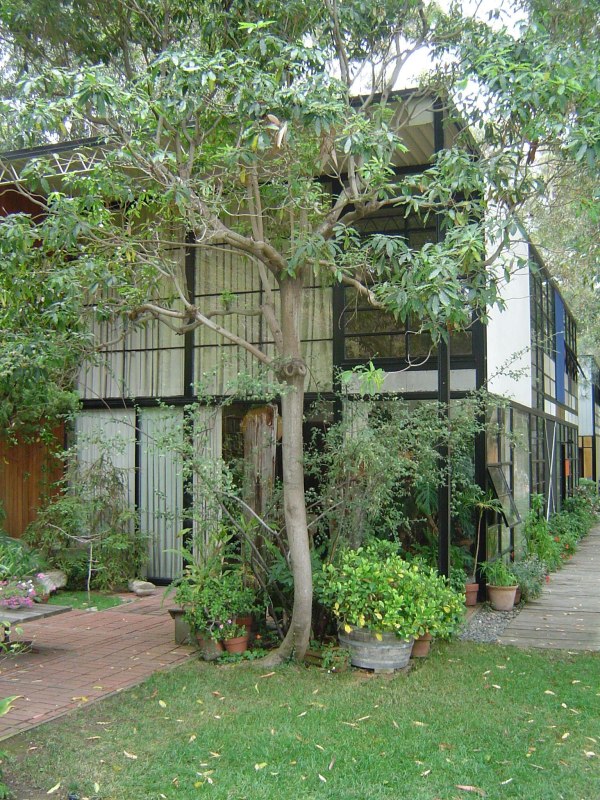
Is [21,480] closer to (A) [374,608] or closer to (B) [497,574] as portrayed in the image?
(B) [497,574]

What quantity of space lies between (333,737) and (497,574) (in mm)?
4172

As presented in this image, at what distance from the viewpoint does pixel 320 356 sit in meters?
8.98

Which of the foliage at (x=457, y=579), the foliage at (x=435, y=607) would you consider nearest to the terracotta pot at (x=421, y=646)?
the foliage at (x=435, y=607)

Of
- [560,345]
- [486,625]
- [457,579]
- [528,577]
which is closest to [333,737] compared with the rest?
[486,625]

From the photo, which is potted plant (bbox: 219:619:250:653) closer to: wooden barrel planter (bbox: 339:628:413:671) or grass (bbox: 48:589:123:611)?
wooden barrel planter (bbox: 339:628:413:671)

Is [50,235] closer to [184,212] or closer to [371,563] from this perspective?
[184,212]

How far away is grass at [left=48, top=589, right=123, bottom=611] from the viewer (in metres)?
8.47

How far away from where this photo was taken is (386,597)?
573 cm

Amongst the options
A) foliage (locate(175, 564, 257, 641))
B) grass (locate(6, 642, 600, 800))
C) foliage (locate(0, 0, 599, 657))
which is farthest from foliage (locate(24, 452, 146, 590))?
grass (locate(6, 642, 600, 800))

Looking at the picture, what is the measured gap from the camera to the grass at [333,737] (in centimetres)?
384

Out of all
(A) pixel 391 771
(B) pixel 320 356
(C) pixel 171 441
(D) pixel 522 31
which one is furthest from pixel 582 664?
(D) pixel 522 31

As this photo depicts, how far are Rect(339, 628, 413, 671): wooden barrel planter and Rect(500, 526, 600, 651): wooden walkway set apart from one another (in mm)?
1431

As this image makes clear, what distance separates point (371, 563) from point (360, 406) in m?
1.62

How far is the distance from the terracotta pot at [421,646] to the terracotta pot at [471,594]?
1960mm
